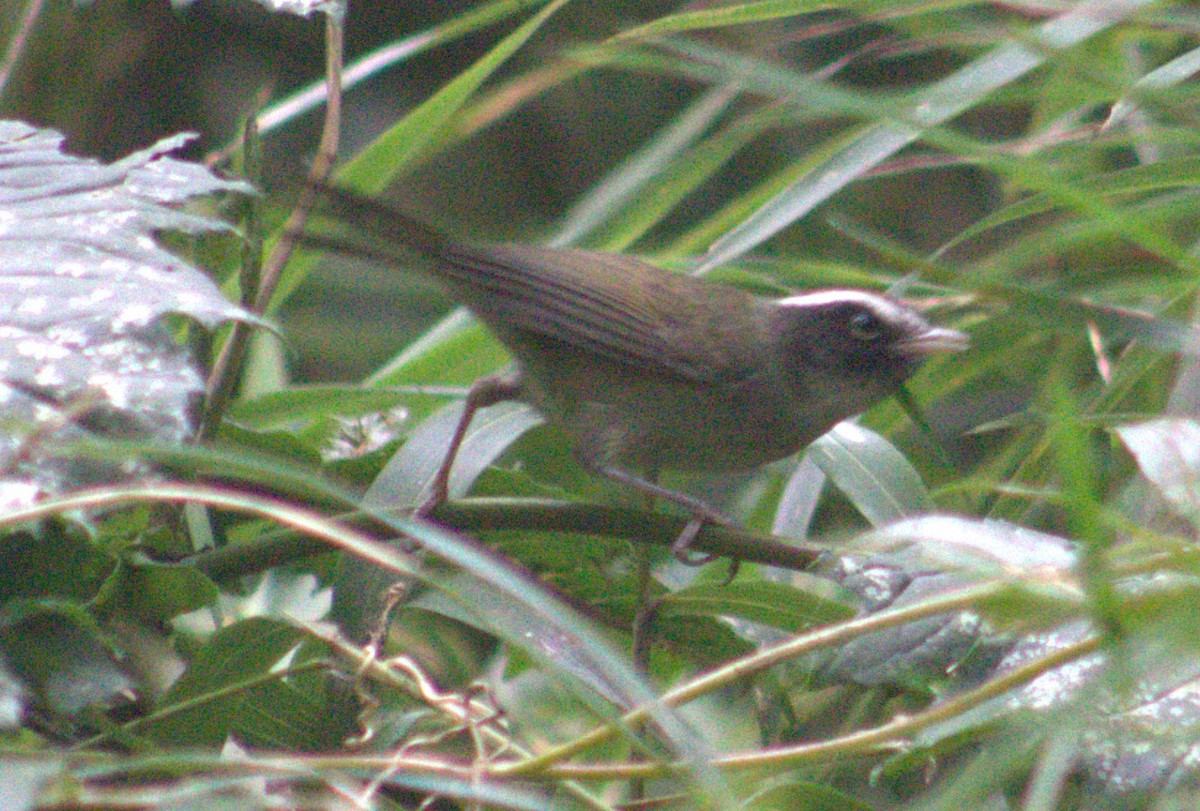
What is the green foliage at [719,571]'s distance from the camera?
3.59 ft

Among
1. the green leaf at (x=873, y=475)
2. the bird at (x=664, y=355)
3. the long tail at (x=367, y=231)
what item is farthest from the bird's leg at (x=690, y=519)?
the long tail at (x=367, y=231)

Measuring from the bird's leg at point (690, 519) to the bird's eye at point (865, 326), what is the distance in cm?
52

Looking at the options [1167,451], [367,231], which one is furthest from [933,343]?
[1167,451]

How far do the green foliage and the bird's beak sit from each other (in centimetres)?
4

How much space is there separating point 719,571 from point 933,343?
1.91ft

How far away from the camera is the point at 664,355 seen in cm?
287

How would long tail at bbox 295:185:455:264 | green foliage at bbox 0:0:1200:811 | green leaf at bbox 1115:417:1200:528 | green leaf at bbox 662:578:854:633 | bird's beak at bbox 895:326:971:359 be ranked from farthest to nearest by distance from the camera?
bird's beak at bbox 895:326:971:359
long tail at bbox 295:185:455:264
green leaf at bbox 662:578:854:633
green leaf at bbox 1115:417:1200:528
green foliage at bbox 0:0:1200:811

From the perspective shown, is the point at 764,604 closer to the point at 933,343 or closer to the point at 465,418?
the point at 465,418

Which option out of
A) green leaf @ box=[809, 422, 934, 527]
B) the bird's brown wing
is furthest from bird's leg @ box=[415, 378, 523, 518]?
green leaf @ box=[809, 422, 934, 527]

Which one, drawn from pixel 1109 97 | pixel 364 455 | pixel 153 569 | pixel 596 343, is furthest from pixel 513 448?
pixel 1109 97

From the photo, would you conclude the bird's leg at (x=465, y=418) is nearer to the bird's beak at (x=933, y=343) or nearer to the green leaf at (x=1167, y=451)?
the bird's beak at (x=933, y=343)

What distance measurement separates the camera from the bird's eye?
9.05ft

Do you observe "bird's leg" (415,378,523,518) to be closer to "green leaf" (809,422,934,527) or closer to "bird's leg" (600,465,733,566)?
"bird's leg" (600,465,733,566)

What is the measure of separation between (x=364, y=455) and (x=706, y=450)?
965 mm
